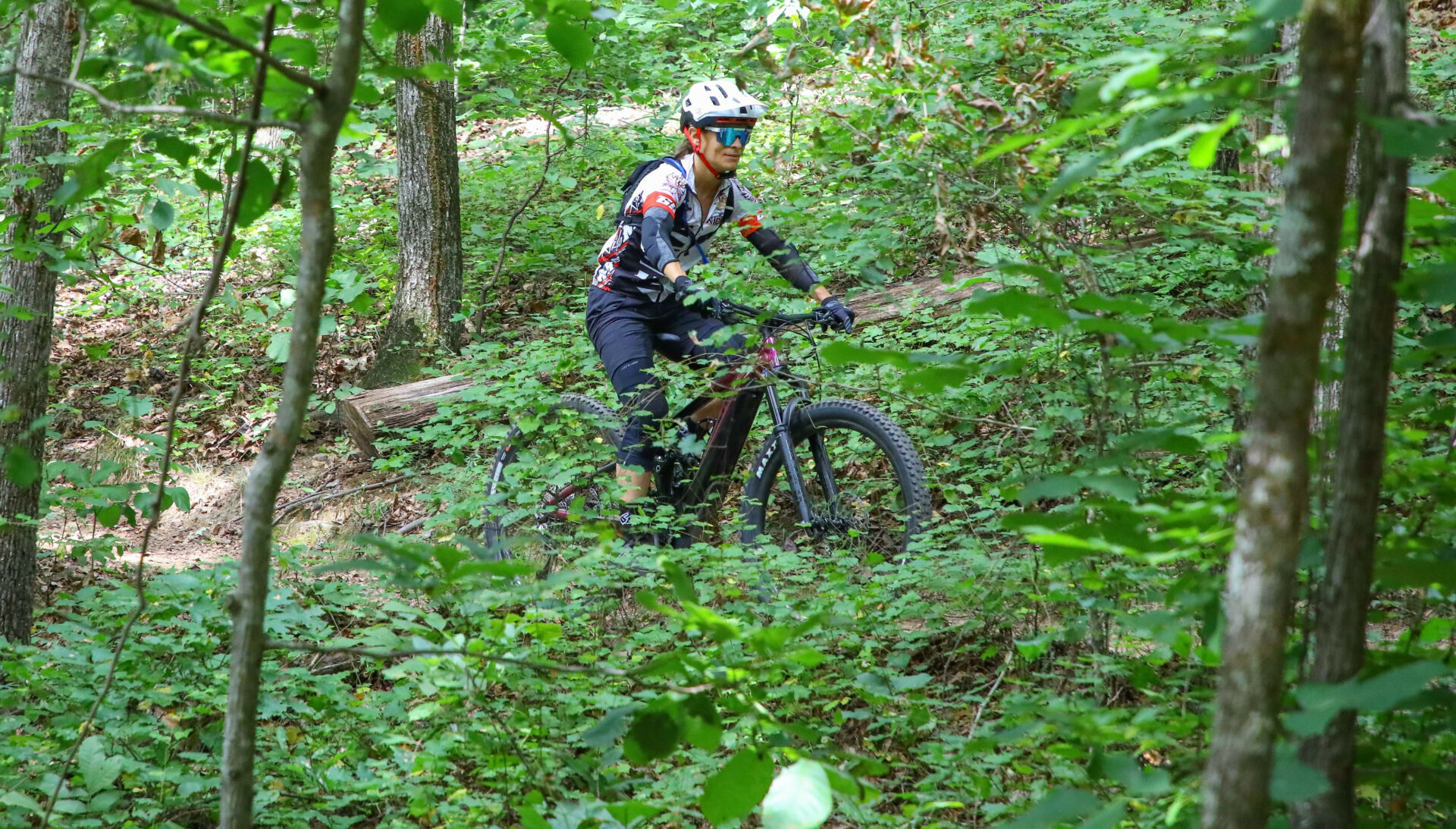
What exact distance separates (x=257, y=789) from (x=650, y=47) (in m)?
9.23

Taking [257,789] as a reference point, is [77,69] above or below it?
above

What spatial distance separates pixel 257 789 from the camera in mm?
2930

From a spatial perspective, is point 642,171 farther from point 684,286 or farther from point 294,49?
point 294,49

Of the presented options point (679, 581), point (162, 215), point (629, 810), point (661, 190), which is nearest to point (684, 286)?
point (661, 190)

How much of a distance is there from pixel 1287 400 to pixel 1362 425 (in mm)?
261

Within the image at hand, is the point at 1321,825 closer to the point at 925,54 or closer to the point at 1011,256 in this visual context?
the point at 925,54

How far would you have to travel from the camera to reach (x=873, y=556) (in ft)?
11.9

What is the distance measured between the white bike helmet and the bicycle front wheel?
1.48 m

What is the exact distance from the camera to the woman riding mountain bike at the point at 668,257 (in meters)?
4.92

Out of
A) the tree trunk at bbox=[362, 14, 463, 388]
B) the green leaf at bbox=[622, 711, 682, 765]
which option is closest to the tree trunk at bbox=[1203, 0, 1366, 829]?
the green leaf at bbox=[622, 711, 682, 765]

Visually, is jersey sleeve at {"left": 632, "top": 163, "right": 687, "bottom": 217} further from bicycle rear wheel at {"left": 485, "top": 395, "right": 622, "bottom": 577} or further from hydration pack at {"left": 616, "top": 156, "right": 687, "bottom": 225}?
bicycle rear wheel at {"left": 485, "top": 395, "right": 622, "bottom": 577}

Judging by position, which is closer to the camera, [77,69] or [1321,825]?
[1321,825]

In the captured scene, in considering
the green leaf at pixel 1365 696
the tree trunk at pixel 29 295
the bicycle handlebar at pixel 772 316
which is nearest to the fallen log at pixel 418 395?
the bicycle handlebar at pixel 772 316

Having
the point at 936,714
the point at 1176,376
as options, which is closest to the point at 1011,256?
the point at 1176,376
